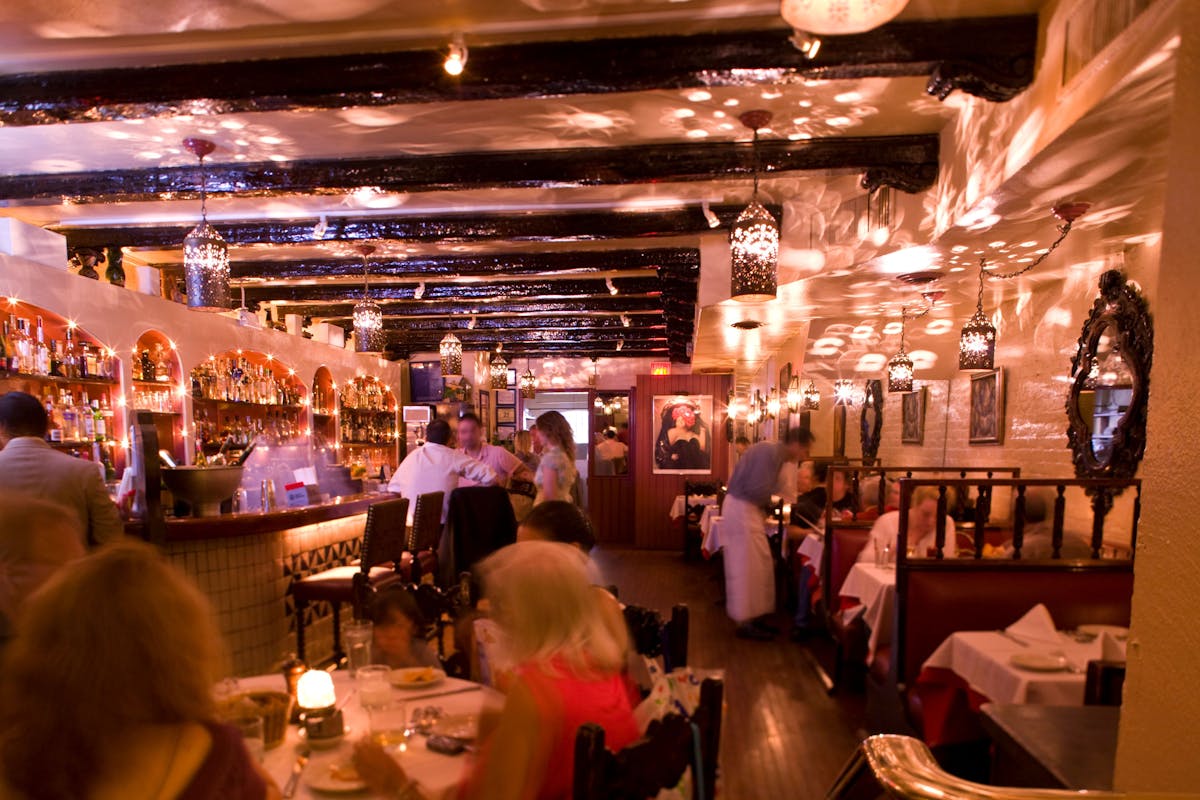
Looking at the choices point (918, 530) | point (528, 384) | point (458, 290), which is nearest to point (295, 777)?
point (918, 530)

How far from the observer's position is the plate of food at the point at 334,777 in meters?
1.57

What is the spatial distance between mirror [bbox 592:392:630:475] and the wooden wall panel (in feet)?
1.39

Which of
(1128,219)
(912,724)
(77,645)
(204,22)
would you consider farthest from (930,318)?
(77,645)

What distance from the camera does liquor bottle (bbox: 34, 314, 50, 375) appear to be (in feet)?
15.6

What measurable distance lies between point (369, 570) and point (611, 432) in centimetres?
764

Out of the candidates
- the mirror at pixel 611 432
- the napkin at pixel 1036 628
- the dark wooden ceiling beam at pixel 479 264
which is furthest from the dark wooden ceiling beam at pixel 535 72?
the mirror at pixel 611 432

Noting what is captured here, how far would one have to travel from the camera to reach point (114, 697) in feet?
3.96

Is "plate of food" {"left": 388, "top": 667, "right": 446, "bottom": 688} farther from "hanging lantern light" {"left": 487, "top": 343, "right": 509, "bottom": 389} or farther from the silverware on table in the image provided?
"hanging lantern light" {"left": 487, "top": 343, "right": 509, "bottom": 389}

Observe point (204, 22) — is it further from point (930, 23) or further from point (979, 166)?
point (979, 166)

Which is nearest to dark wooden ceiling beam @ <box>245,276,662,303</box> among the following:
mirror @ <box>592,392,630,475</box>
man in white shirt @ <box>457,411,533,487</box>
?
man in white shirt @ <box>457,411,533,487</box>

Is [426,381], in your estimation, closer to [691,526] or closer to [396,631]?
[691,526]

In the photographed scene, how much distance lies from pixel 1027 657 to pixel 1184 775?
2223mm

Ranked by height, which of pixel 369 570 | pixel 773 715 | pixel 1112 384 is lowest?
pixel 773 715

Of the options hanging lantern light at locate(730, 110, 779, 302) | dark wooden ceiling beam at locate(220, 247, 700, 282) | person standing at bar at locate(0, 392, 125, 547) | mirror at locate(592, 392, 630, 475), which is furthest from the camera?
mirror at locate(592, 392, 630, 475)
